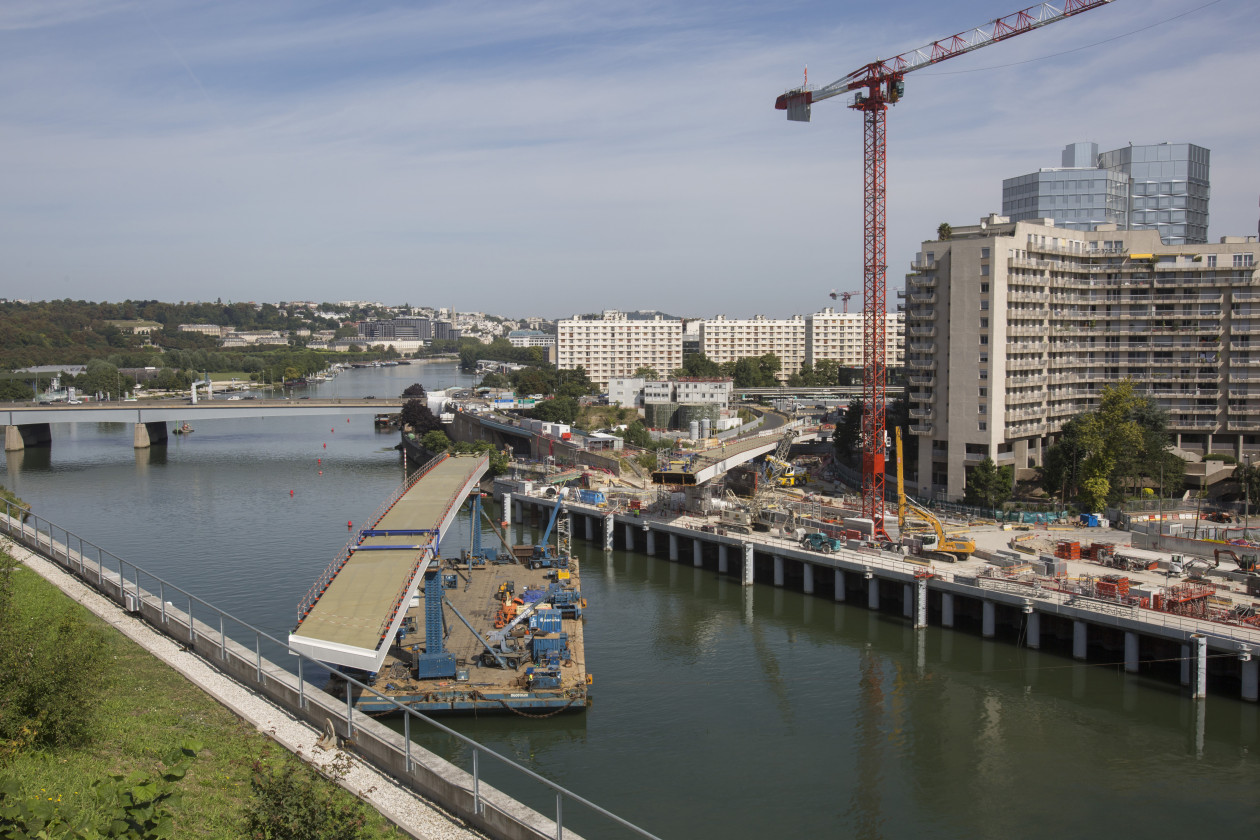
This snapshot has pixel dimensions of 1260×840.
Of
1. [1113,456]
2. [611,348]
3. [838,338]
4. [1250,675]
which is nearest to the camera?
[1250,675]

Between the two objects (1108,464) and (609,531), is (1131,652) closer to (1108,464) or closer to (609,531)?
(1108,464)

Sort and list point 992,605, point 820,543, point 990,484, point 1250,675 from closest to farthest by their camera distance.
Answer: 1. point 1250,675
2. point 992,605
3. point 820,543
4. point 990,484

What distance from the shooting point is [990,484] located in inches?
1353

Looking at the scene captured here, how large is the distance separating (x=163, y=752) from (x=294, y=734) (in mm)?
1363

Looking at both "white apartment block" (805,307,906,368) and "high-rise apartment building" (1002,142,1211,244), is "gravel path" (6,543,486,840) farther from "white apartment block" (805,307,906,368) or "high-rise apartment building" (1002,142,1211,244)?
"white apartment block" (805,307,906,368)

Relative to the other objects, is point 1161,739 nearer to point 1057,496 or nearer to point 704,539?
point 704,539

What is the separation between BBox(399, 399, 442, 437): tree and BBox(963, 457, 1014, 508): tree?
38.0 metres

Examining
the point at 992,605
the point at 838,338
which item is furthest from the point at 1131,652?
the point at 838,338

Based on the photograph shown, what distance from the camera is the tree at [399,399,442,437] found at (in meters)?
63.6

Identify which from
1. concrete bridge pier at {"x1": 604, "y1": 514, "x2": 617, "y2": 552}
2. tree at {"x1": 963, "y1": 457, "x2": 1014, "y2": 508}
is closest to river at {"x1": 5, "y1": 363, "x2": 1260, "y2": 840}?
concrete bridge pier at {"x1": 604, "y1": 514, "x2": 617, "y2": 552}

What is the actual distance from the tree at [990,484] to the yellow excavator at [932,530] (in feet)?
6.83

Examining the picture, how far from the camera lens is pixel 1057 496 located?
1400 inches

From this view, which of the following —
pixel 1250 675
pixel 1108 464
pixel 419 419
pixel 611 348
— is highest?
pixel 611 348

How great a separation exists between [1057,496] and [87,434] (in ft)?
231
